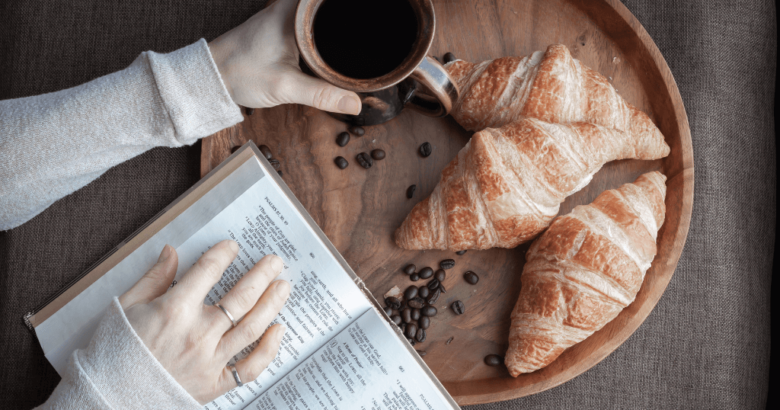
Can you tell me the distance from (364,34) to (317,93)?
0.17 metres

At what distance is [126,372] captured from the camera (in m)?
1.07

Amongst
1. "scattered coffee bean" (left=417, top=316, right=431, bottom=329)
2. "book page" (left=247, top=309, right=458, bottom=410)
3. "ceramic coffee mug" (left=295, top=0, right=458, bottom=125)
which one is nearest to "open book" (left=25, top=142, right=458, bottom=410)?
"book page" (left=247, top=309, right=458, bottom=410)

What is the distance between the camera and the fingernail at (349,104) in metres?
1.09

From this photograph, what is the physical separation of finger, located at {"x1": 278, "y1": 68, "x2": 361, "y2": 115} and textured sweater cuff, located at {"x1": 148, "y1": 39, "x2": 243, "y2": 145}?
16 cm

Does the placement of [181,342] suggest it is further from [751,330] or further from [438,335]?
[751,330]

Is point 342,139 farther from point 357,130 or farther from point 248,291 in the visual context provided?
point 248,291

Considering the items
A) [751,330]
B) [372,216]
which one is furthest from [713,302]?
[372,216]

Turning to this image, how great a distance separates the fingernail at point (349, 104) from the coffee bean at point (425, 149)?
29cm

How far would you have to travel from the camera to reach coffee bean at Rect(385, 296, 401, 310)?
4.42 feet

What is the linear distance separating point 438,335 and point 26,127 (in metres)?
1.21

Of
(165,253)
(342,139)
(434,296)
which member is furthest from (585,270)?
(165,253)

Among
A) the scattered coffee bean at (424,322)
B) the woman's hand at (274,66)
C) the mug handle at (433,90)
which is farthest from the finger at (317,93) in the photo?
the scattered coffee bean at (424,322)

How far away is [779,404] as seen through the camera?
153cm

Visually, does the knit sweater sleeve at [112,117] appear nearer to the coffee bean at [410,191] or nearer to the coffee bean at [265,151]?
the coffee bean at [265,151]
